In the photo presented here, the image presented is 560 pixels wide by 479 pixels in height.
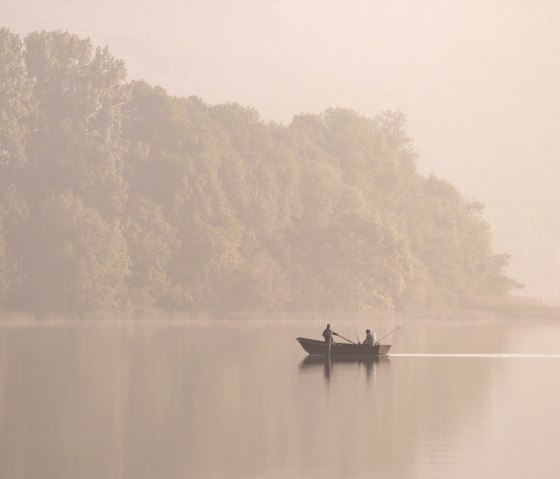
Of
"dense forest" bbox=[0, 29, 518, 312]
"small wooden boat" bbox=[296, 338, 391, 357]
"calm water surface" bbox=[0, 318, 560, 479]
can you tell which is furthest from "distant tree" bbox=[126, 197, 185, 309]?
"small wooden boat" bbox=[296, 338, 391, 357]

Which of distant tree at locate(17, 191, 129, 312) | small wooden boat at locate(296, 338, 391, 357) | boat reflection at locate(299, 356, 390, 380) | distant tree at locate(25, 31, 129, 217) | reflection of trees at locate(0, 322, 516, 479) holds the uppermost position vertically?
distant tree at locate(25, 31, 129, 217)

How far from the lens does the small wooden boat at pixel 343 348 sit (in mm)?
64312

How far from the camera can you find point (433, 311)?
Answer: 130375mm

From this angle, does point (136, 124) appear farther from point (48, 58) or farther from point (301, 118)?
point (301, 118)

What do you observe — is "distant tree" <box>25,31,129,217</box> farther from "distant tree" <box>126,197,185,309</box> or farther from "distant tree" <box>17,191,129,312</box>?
"distant tree" <box>17,191,129,312</box>

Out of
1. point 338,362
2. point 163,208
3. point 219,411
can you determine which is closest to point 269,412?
point 219,411

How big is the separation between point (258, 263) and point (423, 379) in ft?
212

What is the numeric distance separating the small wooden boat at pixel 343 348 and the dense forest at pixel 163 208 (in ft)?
125

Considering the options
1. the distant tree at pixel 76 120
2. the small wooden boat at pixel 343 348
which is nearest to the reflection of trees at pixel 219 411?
the small wooden boat at pixel 343 348

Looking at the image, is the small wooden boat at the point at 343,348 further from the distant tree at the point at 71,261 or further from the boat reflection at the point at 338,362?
the distant tree at the point at 71,261

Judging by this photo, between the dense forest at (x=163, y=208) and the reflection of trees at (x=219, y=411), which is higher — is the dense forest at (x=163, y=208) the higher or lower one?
the higher one

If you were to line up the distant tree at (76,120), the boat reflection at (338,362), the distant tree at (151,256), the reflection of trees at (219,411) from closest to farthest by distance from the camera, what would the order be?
1. the reflection of trees at (219,411)
2. the boat reflection at (338,362)
3. the distant tree at (151,256)
4. the distant tree at (76,120)

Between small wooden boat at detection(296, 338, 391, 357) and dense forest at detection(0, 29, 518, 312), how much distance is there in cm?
3810

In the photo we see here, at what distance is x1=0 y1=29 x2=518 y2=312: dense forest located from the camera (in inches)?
4050
